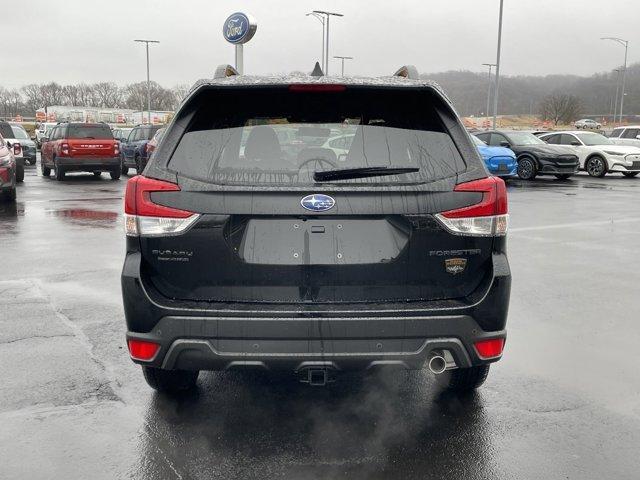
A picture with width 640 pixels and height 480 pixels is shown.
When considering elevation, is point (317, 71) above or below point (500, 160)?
above

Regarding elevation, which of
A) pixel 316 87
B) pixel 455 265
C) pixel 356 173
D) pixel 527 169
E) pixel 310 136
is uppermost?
pixel 316 87

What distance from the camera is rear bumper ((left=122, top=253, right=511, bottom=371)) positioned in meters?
3.11

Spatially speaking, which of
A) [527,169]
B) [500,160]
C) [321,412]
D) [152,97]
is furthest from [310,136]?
[152,97]

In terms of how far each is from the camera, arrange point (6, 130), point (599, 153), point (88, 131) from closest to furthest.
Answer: point (88, 131)
point (599, 153)
point (6, 130)

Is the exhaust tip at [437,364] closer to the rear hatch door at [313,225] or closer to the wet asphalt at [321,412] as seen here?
the rear hatch door at [313,225]

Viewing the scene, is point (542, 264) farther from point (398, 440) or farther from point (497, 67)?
point (497, 67)

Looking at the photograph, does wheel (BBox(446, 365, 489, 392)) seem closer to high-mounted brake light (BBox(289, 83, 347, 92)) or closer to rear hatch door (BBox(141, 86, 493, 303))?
rear hatch door (BBox(141, 86, 493, 303))

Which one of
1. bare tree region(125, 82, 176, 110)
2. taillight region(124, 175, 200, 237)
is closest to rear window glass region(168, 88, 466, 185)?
taillight region(124, 175, 200, 237)

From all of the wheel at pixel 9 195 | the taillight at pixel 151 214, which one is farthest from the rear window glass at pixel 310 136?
the wheel at pixel 9 195

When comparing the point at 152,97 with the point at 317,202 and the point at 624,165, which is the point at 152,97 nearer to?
the point at 624,165

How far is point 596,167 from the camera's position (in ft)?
80.8

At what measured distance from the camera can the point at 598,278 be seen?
7496 mm

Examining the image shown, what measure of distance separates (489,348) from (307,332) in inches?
35.3

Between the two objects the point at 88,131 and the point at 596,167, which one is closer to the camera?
the point at 88,131
